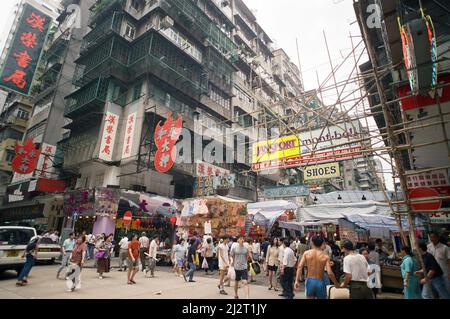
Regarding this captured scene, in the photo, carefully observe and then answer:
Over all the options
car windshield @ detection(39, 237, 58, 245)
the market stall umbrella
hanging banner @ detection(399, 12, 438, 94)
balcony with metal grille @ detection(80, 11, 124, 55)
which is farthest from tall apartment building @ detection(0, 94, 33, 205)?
hanging banner @ detection(399, 12, 438, 94)

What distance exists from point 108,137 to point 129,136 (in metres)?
1.46

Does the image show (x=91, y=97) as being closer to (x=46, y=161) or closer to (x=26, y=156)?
(x=26, y=156)

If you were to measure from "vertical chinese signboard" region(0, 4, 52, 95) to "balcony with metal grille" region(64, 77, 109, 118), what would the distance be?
11.7ft

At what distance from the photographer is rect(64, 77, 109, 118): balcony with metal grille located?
18.8 metres

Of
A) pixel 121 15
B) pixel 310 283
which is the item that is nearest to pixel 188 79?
pixel 121 15

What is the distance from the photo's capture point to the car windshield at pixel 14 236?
9031 mm

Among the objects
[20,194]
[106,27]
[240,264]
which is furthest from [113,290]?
[106,27]

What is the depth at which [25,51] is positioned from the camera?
1703 centimetres

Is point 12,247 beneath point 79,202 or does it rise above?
beneath

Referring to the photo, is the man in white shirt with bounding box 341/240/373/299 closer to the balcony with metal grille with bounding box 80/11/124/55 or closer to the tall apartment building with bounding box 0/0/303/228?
the tall apartment building with bounding box 0/0/303/228

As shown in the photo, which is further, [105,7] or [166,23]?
[105,7]

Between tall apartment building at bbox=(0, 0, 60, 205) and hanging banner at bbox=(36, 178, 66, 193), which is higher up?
tall apartment building at bbox=(0, 0, 60, 205)

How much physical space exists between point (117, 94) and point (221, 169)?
1069 centimetres

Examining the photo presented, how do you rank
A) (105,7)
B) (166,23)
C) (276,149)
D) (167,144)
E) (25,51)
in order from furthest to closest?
1. (105,7)
2. (166,23)
3. (25,51)
4. (167,144)
5. (276,149)
